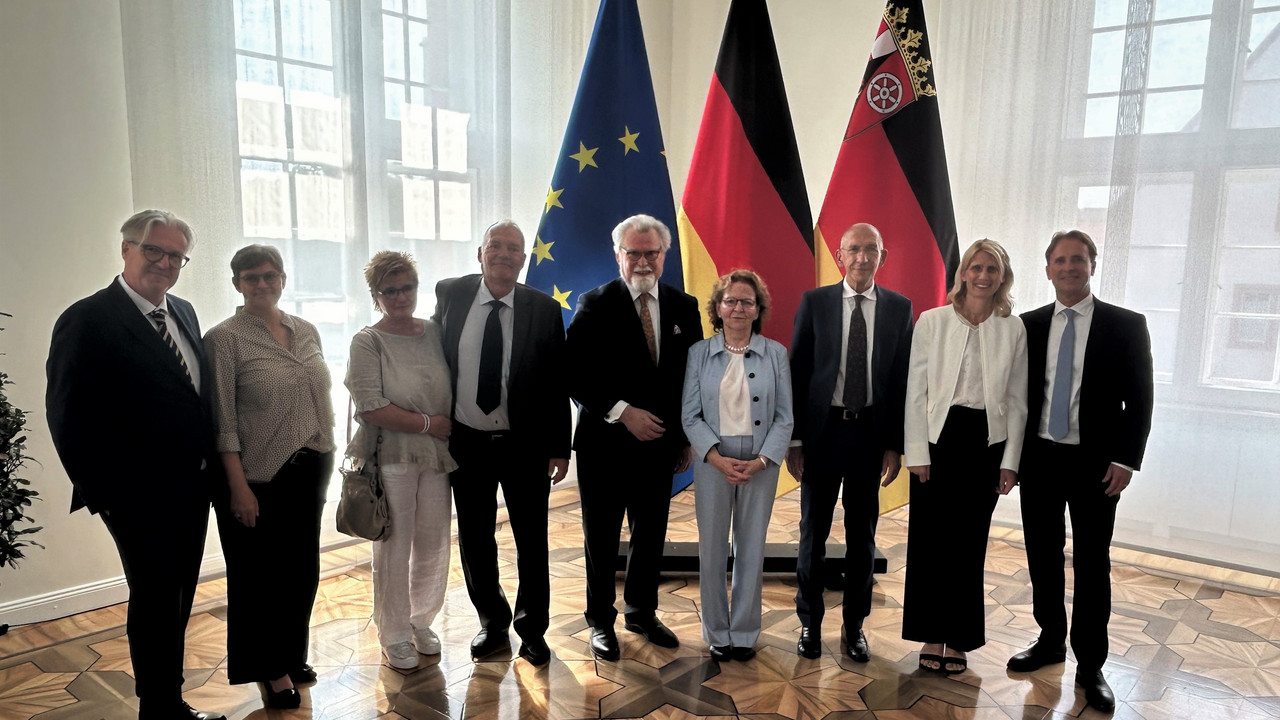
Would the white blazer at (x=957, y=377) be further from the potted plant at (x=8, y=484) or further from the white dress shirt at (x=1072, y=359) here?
the potted plant at (x=8, y=484)

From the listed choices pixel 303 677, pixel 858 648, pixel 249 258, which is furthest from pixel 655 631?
pixel 249 258

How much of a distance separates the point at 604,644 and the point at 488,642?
411mm

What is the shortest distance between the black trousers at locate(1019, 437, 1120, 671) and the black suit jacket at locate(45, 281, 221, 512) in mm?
2573

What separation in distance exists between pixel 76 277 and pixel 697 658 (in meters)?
2.74

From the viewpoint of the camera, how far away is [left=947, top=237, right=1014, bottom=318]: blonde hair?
2570 millimetres

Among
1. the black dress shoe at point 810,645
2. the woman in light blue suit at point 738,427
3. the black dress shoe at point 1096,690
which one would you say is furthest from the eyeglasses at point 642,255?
the black dress shoe at point 1096,690

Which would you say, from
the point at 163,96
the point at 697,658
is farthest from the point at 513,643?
the point at 163,96

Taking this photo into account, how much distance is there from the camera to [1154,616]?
339 cm

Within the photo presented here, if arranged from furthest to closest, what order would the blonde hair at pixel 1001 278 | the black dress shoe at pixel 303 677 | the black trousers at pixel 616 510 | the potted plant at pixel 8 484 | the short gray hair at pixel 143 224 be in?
1. the black trousers at pixel 616 510
2. the black dress shoe at pixel 303 677
3. the blonde hair at pixel 1001 278
4. the potted plant at pixel 8 484
5. the short gray hair at pixel 143 224

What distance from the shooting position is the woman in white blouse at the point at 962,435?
2.58 meters

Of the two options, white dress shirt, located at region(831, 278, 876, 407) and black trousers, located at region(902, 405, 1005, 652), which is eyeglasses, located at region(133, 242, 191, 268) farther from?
black trousers, located at region(902, 405, 1005, 652)

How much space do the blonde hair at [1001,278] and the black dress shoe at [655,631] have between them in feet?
5.06

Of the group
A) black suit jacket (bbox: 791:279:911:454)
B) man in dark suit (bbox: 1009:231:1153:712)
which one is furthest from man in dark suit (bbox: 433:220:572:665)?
man in dark suit (bbox: 1009:231:1153:712)

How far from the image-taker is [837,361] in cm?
275
